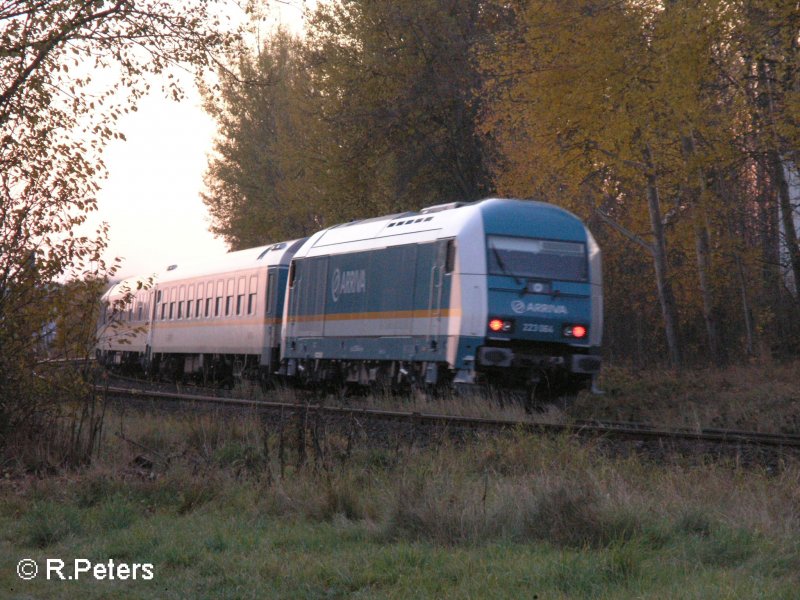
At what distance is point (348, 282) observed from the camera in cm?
2162

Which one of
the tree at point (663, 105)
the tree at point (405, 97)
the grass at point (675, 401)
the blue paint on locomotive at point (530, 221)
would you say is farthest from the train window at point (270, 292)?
the blue paint on locomotive at point (530, 221)

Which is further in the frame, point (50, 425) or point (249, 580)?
point (50, 425)

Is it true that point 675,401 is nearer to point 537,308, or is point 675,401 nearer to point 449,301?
point 537,308

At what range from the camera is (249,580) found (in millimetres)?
6859

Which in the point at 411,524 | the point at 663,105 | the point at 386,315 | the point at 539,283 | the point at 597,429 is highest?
the point at 663,105

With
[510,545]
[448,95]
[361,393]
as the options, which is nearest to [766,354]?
[361,393]

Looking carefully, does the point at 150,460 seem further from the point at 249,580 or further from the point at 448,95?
the point at 448,95

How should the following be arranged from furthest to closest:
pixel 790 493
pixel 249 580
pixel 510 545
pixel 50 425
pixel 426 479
Result: 1. pixel 50 425
2. pixel 426 479
3. pixel 790 493
4. pixel 510 545
5. pixel 249 580

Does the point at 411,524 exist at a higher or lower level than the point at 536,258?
lower

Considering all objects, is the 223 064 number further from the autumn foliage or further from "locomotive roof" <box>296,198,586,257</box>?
the autumn foliage

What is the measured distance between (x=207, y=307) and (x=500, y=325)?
49.4 feet

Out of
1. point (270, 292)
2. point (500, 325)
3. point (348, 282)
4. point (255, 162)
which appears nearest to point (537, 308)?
point (500, 325)

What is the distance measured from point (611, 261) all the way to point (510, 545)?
26.1 meters

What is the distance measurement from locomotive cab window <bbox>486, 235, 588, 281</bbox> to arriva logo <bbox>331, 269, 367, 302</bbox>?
3.71m
